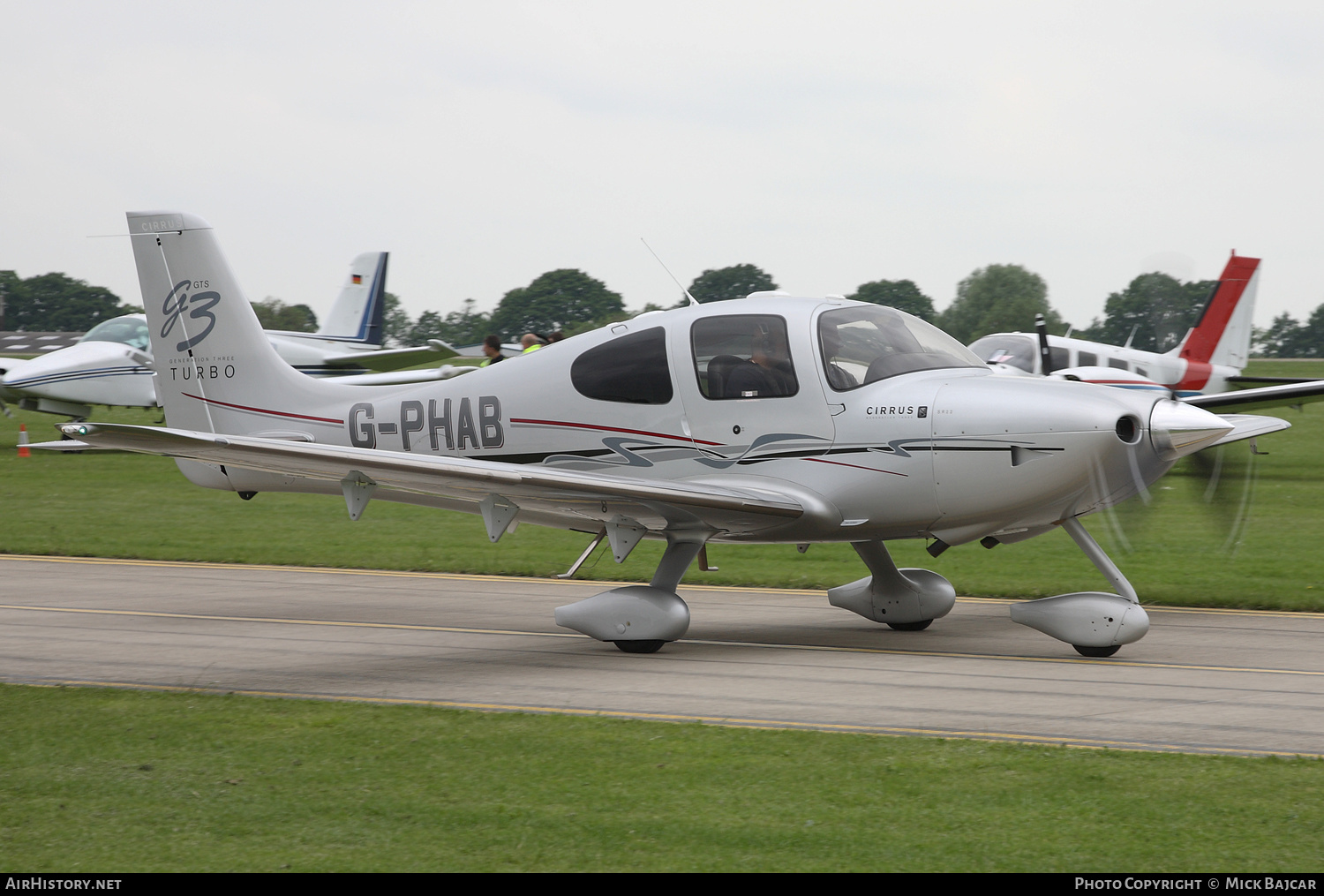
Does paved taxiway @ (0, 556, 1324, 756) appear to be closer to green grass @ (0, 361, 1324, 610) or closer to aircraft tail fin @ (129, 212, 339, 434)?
green grass @ (0, 361, 1324, 610)

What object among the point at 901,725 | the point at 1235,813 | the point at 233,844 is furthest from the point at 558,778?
the point at 1235,813

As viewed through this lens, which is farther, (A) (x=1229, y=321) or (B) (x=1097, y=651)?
(A) (x=1229, y=321)

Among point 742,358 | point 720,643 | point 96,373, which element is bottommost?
point 720,643

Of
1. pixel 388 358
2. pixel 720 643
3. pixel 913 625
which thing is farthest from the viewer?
pixel 388 358

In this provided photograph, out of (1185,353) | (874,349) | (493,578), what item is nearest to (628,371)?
(874,349)

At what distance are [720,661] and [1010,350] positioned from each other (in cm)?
1463

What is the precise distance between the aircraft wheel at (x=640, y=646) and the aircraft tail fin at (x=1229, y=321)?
13.5m

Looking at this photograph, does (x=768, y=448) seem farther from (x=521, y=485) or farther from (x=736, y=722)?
(x=736, y=722)

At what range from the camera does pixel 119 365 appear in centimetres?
2927

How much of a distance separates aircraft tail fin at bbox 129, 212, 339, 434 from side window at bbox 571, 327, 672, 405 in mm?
2956

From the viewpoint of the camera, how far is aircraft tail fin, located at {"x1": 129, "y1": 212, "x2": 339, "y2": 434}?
11766 millimetres

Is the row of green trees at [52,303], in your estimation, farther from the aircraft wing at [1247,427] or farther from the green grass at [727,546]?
the aircraft wing at [1247,427]

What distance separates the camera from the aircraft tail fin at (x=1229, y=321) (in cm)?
2052

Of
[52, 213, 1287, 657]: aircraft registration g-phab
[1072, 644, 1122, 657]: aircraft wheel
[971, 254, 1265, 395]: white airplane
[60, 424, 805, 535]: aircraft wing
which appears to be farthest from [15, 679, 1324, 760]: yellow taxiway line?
[971, 254, 1265, 395]: white airplane
